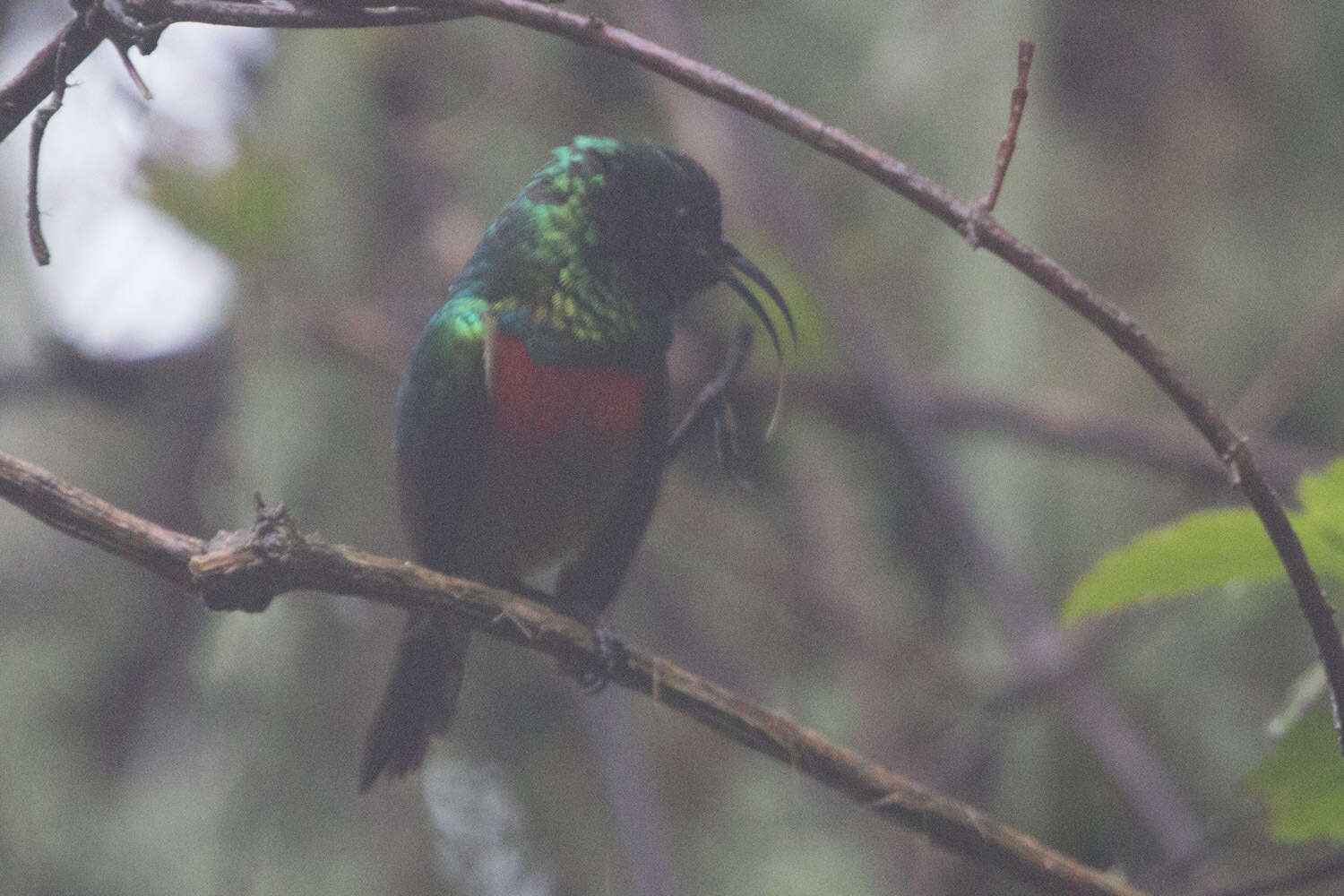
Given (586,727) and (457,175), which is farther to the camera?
(457,175)

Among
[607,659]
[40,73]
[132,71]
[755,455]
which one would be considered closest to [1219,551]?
[607,659]

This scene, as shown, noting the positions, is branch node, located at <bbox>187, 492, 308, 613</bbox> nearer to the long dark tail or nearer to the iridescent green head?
the long dark tail

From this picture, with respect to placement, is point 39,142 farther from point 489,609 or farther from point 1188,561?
point 1188,561

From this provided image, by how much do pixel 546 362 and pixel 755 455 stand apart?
191 cm

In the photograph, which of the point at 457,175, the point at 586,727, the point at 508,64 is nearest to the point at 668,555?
the point at 586,727

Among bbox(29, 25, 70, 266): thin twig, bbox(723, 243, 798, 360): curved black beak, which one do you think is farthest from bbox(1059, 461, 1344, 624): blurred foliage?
bbox(29, 25, 70, 266): thin twig

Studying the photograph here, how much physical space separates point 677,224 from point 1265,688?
2.34 m

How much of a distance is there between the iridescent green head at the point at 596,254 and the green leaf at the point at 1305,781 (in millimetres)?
1018

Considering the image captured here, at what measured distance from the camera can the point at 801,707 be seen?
13.1ft

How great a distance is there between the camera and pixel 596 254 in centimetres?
226

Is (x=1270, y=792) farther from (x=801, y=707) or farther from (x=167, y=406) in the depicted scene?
(x=167, y=406)

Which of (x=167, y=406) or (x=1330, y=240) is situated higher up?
(x=1330, y=240)

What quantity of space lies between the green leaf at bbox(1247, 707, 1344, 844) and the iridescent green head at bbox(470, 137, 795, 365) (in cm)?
102

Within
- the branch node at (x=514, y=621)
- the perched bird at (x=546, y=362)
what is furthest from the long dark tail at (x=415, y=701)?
the branch node at (x=514, y=621)
